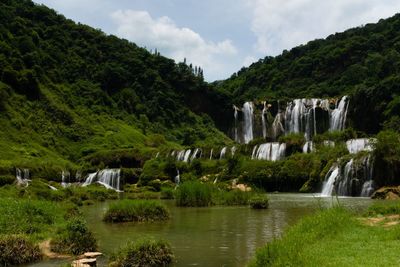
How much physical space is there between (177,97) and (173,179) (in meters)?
73.9

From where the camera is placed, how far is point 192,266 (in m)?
15.9

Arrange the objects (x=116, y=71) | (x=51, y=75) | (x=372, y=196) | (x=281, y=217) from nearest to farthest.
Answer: (x=281, y=217) < (x=372, y=196) < (x=51, y=75) < (x=116, y=71)

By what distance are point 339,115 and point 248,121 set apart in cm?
3261

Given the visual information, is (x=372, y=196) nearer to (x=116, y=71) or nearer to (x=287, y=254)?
(x=287, y=254)

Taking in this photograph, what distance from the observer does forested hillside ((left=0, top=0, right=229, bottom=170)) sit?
97812 millimetres

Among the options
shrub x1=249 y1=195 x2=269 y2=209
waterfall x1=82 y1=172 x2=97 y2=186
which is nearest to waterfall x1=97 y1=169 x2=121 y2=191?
waterfall x1=82 y1=172 x2=97 y2=186

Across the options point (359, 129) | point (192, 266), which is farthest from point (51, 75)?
point (192, 266)

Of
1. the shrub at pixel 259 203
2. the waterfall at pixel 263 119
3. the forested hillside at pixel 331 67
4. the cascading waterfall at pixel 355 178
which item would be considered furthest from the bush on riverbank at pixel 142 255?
the waterfall at pixel 263 119

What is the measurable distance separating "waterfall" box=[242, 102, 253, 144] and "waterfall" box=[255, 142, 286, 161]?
145ft

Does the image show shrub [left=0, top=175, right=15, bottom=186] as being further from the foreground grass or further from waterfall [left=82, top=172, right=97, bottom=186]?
the foreground grass

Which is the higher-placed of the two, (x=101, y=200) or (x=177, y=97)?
(x=177, y=97)

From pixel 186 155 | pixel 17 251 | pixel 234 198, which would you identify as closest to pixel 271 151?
pixel 186 155

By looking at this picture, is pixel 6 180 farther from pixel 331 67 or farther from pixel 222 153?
pixel 331 67

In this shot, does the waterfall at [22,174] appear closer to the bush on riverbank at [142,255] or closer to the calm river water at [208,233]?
the calm river water at [208,233]
